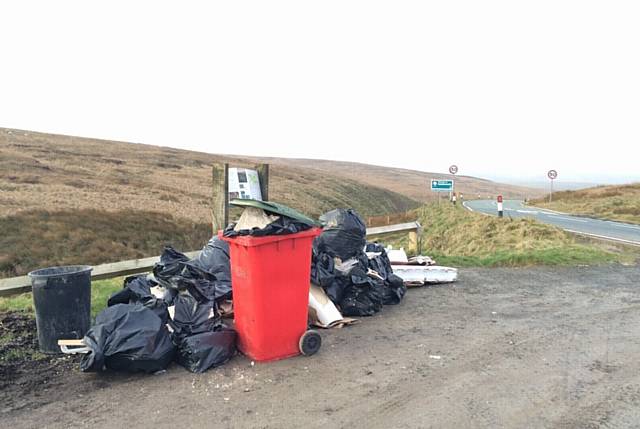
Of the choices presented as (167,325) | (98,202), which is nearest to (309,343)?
(167,325)

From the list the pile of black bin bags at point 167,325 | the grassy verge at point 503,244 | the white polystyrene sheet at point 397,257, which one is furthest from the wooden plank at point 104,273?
the grassy verge at point 503,244

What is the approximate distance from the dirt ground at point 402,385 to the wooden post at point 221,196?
2.28 m

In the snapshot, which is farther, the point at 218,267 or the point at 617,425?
the point at 218,267

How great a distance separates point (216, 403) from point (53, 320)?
1899 millimetres

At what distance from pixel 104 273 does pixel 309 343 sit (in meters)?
2.46

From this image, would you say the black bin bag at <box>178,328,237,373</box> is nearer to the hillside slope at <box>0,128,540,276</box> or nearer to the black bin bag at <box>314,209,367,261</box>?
the black bin bag at <box>314,209,367,261</box>

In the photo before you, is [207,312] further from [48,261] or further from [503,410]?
[48,261]

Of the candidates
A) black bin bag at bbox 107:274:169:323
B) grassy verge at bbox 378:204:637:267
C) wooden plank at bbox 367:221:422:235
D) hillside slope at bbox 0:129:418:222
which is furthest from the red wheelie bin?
hillside slope at bbox 0:129:418:222

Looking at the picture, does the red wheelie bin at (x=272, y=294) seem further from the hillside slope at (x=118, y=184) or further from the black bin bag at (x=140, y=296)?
the hillside slope at (x=118, y=184)

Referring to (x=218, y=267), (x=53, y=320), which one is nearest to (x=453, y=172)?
(x=218, y=267)

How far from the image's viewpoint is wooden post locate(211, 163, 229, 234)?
6.20 meters

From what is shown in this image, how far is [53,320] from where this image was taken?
13.9 feet

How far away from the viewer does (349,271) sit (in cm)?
557

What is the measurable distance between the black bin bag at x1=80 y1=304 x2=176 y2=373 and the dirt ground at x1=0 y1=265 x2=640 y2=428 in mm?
124
